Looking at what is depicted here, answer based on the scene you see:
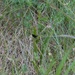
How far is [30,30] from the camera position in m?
1.69

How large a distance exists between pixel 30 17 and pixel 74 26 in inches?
12.6

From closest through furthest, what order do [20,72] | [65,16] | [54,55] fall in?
[20,72]
[54,55]
[65,16]

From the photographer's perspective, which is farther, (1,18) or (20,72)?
(1,18)

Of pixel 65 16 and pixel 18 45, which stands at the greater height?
pixel 65 16

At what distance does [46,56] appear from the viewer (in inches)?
62.6

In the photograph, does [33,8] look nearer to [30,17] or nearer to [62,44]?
[30,17]

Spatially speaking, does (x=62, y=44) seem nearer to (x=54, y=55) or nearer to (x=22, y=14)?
(x=54, y=55)

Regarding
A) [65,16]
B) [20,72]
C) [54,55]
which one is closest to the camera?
[20,72]

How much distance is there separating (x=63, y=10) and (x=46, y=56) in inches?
15.1

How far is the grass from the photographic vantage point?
157 cm

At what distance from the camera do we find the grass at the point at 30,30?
1.57 m

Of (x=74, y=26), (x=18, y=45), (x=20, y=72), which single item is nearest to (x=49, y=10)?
(x=74, y=26)

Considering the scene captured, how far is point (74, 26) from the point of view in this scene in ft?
5.57

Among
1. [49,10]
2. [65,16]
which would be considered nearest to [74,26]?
[65,16]
